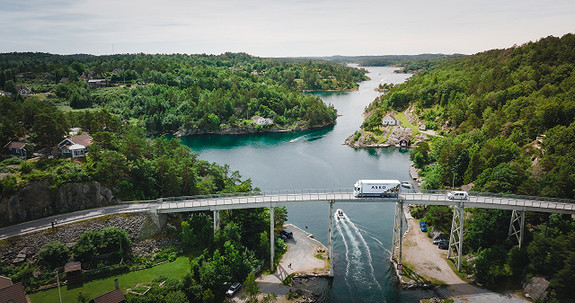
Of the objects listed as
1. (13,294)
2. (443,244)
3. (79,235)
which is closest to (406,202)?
(443,244)

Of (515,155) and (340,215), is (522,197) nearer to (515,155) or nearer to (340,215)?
(515,155)

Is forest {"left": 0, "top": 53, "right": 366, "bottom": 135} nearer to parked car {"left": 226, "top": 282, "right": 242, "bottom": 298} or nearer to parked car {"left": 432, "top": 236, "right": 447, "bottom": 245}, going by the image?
parked car {"left": 432, "top": 236, "right": 447, "bottom": 245}

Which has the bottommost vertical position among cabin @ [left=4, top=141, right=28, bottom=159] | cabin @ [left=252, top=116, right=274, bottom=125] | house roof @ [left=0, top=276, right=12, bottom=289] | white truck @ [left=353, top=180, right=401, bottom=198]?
house roof @ [left=0, top=276, right=12, bottom=289]

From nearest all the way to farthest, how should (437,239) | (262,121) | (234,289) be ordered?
(234,289) < (437,239) < (262,121)

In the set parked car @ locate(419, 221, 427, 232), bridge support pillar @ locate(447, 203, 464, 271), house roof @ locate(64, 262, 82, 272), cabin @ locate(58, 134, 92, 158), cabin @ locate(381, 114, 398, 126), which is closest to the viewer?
house roof @ locate(64, 262, 82, 272)

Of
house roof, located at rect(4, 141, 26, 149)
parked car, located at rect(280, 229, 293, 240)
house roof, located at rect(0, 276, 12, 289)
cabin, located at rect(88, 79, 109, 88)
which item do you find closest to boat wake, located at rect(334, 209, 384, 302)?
parked car, located at rect(280, 229, 293, 240)

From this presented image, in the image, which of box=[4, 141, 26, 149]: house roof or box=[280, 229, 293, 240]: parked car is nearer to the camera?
box=[280, 229, 293, 240]: parked car

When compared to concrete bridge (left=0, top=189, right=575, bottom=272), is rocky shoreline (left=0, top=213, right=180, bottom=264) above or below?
below

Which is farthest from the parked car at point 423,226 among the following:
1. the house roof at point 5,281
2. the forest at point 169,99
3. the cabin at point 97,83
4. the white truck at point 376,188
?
the cabin at point 97,83
